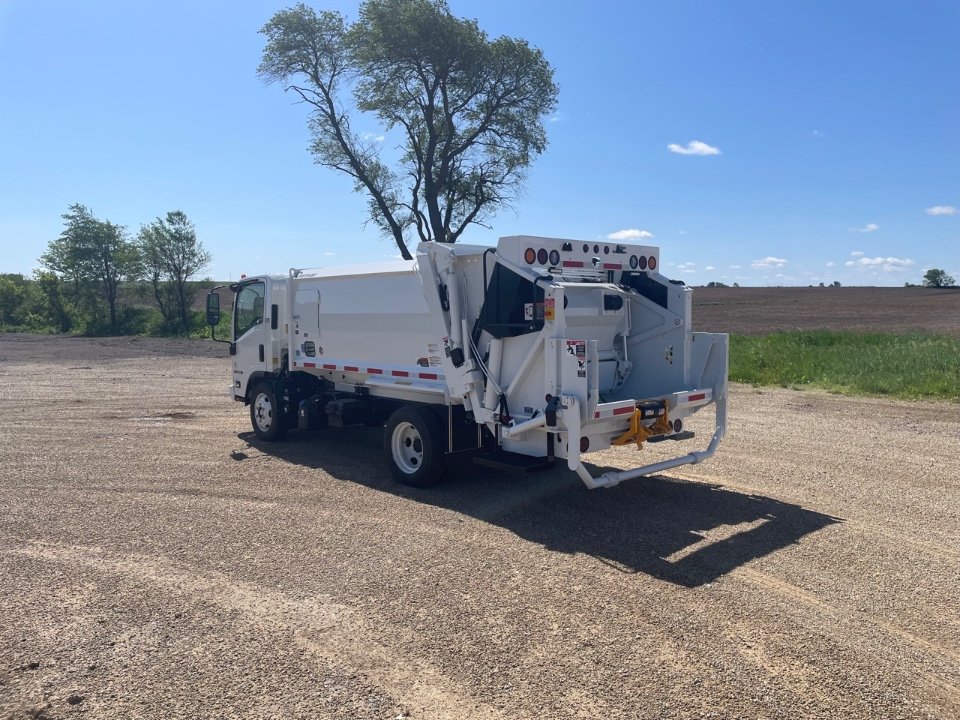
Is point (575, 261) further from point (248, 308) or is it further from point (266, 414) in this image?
point (248, 308)

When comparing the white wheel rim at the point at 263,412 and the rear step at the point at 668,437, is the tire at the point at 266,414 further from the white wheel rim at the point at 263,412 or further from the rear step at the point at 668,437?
the rear step at the point at 668,437

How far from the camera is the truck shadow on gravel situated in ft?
19.2

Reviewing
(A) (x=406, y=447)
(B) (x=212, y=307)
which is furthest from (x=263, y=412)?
(A) (x=406, y=447)

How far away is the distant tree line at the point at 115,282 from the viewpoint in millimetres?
40656

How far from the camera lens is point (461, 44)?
27484mm

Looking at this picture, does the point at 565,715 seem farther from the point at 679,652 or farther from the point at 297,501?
the point at 297,501

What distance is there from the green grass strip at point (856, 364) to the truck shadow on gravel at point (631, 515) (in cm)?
875

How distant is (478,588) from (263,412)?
6654mm

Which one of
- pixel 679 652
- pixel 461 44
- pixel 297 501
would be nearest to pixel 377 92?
pixel 461 44

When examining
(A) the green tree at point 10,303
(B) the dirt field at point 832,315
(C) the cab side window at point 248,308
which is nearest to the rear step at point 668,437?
(C) the cab side window at point 248,308

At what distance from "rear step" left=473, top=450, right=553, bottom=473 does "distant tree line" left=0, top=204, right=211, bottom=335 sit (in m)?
36.7

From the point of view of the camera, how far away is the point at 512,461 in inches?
289

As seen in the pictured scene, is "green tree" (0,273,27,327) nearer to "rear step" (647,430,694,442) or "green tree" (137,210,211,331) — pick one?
"green tree" (137,210,211,331)

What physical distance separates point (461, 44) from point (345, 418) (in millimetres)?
21807
